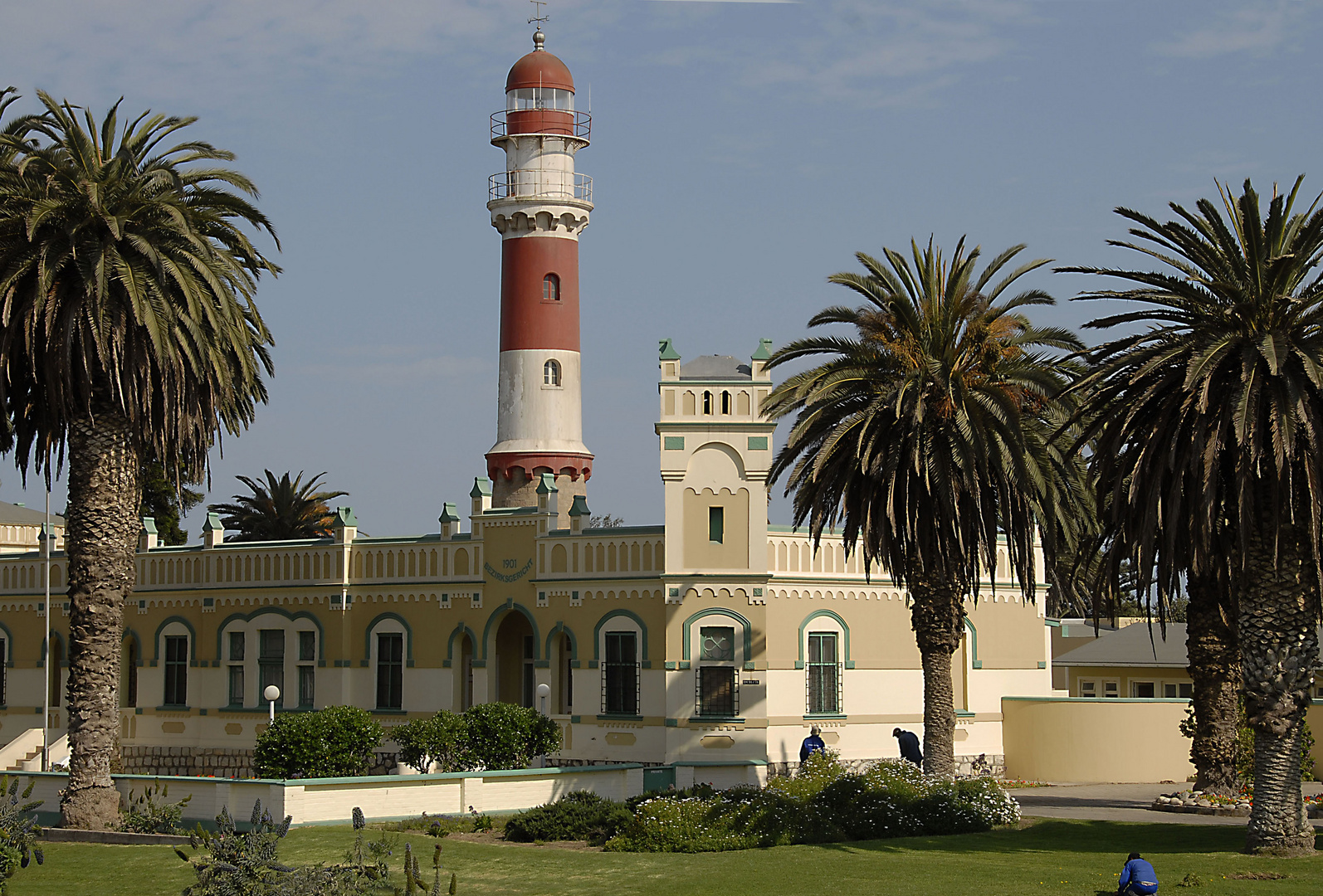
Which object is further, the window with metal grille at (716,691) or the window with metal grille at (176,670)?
the window with metal grille at (176,670)

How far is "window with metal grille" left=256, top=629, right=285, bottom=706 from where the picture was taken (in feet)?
136

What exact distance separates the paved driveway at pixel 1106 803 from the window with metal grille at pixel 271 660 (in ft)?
61.8

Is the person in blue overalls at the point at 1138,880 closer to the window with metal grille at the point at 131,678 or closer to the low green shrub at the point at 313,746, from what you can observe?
the low green shrub at the point at 313,746

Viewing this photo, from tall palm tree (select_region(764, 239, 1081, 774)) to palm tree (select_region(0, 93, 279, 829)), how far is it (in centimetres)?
1074

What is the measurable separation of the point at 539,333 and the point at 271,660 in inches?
469

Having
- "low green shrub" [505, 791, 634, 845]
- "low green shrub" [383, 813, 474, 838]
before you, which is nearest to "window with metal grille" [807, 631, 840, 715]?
"low green shrub" [505, 791, 634, 845]

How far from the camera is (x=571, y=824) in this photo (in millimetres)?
25734

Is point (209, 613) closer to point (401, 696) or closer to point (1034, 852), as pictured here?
point (401, 696)

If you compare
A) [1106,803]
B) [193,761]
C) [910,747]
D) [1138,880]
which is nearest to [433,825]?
[910,747]

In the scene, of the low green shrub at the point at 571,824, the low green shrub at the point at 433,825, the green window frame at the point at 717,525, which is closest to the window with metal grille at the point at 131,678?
the green window frame at the point at 717,525

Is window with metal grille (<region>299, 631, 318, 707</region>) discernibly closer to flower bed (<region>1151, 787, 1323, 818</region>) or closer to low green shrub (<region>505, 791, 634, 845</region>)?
low green shrub (<region>505, 791, 634, 845</region>)

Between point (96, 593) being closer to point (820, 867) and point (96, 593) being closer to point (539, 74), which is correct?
point (820, 867)

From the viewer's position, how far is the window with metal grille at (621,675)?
35750mm

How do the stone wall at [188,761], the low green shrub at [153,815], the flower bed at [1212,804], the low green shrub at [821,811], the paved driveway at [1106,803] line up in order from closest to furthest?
1. the low green shrub at [821,811]
2. the low green shrub at [153,815]
3. the paved driveway at [1106,803]
4. the flower bed at [1212,804]
5. the stone wall at [188,761]
